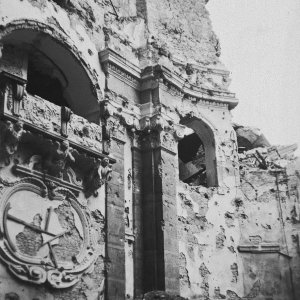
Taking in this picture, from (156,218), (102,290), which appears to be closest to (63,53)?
(156,218)

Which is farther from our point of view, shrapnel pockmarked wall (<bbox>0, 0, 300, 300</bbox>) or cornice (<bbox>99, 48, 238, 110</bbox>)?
cornice (<bbox>99, 48, 238, 110</bbox>)

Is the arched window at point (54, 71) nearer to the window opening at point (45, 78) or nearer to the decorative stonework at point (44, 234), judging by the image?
the window opening at point (45, 78)

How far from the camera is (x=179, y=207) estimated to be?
1258 centimetres

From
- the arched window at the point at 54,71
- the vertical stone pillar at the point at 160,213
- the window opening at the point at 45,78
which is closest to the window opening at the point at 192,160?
the vertical stone pillar at the point at 160,213

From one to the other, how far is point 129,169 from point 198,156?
5183 millimetres

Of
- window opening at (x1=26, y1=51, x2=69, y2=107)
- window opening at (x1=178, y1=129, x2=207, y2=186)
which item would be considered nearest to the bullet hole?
window opening at (x1=26, y1=51, x2=69, y2=107)

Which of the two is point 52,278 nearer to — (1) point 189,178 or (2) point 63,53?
(2) point 63,53

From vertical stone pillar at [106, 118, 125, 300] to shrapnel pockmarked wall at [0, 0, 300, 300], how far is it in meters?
0.03

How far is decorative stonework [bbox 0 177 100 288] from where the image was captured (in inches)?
342

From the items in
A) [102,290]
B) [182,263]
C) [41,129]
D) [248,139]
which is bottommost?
[102,290]

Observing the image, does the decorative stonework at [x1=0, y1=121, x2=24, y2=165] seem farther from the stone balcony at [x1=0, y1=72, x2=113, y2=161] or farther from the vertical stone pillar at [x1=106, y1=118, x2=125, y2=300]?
the vertical stone pillar at [x1=106, y1=118, x2=125, y2=300]

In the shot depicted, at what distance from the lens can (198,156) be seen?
1662 centimetres

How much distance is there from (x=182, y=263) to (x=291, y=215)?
143 inches

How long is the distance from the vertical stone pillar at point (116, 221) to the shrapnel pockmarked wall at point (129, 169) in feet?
0.10
